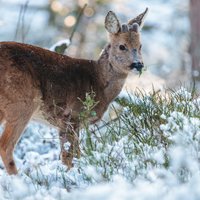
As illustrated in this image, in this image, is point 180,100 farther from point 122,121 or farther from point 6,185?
point 6,185

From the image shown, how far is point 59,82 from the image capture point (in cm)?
905

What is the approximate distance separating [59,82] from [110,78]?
81 cm

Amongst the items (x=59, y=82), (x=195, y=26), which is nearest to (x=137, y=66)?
(x=59, y=82)

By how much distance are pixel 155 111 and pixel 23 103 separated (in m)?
1.47

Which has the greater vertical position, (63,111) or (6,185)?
(63,111)

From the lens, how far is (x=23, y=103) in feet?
28.0

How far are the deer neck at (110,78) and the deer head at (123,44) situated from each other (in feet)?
0.20

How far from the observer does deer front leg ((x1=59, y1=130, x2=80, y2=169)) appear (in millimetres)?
7809

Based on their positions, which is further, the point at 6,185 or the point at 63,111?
the point at 63,111

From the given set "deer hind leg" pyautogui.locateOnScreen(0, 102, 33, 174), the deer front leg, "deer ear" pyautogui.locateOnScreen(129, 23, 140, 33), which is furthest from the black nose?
"deer hind leg" pyautogui.locateOnScreen(0, 102, 33, 174)

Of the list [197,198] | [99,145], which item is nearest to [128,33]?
[99,145]

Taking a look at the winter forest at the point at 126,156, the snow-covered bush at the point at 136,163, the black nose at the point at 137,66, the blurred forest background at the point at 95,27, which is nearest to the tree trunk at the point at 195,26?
the blurred forest background at the point at 95,27

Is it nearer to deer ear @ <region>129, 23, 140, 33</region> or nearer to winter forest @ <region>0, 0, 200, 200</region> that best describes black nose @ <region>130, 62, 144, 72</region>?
winter forest @ <region>0, 0, 200, 200</region>

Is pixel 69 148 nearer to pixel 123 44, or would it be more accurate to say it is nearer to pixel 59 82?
pixel 59 82
